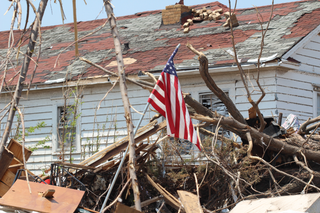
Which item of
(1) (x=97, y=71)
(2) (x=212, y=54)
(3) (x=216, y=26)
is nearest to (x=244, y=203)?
(2) (x=212, y=54)

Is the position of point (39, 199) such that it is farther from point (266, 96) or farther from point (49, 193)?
point (266, 96)

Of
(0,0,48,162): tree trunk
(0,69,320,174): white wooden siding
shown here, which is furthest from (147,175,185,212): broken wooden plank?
(0,69,320,174): white wooden siding

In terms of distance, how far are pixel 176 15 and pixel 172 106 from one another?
9.23 m

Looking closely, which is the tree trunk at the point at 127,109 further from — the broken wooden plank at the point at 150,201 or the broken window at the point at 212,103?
the broken window at the point at 212,103

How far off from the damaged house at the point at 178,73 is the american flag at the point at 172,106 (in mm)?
3810

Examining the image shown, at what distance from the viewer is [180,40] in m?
12.2

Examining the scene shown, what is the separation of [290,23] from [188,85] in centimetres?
385

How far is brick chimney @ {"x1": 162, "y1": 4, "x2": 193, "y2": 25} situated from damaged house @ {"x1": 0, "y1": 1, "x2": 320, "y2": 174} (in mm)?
37

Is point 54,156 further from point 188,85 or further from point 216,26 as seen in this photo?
point 216,26

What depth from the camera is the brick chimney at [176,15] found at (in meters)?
13.6

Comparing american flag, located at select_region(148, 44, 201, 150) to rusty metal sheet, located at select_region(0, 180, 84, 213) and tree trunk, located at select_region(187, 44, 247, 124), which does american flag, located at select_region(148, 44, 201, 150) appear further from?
rusty metal sheet, located at select_region(0, 180, 84, 213)

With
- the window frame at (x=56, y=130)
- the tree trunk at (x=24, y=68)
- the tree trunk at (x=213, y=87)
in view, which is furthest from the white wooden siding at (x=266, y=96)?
the tree trunk at (x=24, y=68)

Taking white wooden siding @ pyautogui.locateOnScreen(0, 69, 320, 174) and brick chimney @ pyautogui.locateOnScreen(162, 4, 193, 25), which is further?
brick chimney @ pyautogui.locateOnScreen(162, 4, 193, 25)

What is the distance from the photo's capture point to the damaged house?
976 cm
